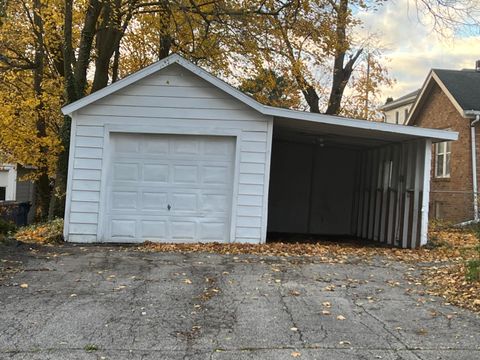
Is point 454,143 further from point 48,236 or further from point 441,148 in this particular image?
point 48,236

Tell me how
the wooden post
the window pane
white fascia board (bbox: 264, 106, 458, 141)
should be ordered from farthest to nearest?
the window pane
the wooden post
white fascia board (bbox: 264, 106, 458, 141)

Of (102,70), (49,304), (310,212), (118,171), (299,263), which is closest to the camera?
(49,304)

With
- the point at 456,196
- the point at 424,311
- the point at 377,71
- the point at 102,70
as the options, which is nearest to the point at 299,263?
the point at 424,311

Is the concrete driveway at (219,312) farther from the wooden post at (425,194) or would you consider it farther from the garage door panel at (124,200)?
the wooden post at (425,194)

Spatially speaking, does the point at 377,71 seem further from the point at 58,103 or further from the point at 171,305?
the point at 171,305

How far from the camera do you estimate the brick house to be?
18.6 m

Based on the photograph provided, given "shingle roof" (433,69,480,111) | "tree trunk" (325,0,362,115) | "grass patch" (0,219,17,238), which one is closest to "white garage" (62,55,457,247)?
"grass patch" (0,219,17,238)

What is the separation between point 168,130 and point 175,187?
4.11 ft

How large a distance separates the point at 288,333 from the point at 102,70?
13390 mm

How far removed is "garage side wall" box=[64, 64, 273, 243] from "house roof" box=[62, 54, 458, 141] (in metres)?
0.16

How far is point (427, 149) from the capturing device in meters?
12.2

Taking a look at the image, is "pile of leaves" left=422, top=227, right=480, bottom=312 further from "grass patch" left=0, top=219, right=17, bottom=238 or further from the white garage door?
"grass patch" left=0, top=219, right=17, bottom=238

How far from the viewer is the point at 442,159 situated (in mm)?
21109

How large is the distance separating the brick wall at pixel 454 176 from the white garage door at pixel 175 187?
9759 mm
